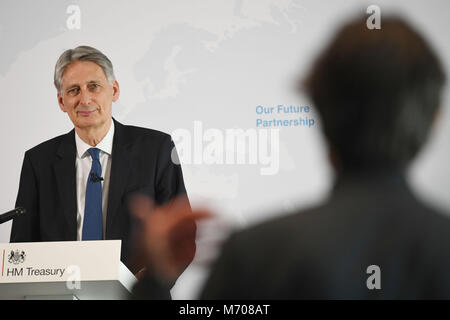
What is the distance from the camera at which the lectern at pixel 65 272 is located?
252 cm

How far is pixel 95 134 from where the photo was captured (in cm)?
369

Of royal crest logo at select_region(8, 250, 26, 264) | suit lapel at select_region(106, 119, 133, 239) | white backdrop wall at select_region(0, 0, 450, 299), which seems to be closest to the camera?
royal crest logo at select_region(8, 250, 26, 264)

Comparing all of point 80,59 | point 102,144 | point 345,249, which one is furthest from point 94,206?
point 345,249

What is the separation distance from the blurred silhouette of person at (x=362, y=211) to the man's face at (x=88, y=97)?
8.32ft

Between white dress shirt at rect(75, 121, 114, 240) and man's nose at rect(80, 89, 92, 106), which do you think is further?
man's nose at rect(80, 89, 92, 106)

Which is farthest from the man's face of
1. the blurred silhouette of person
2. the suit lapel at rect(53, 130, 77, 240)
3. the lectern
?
the blurred silhouette of person

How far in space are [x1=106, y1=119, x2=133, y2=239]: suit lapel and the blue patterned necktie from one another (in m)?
0.05

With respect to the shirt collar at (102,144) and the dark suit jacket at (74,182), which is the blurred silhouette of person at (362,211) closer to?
the dark suit jacket at (74,182)

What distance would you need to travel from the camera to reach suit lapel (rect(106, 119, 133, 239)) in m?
3.46

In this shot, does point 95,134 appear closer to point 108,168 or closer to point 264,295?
point 108,168

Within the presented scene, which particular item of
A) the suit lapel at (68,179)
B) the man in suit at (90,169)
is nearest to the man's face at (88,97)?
the man in suit at (90,169)

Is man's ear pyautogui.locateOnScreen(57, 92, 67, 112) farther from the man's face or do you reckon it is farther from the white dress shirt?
the white dress shirt

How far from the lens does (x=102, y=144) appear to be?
3654mm
